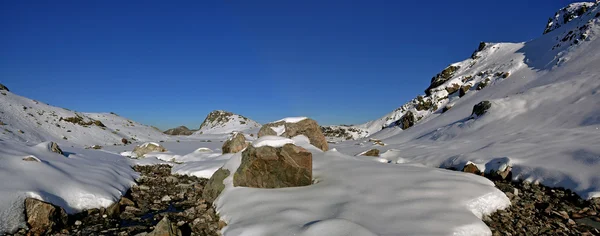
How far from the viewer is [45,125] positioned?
31.6 m

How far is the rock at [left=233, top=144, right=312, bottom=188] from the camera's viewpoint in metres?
9.74

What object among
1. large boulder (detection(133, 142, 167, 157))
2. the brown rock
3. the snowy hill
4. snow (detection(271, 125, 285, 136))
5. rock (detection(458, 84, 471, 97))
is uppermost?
the snowy hill

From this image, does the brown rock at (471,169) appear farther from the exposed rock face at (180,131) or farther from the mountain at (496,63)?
the exposed rock face at (180,131)

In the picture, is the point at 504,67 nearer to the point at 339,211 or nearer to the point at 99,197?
the point at 339,211

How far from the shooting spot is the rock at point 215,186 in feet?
34.2

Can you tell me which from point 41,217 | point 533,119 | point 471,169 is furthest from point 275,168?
point 533,119

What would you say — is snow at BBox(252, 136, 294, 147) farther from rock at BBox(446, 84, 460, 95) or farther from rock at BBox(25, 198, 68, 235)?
rock at BBox(446, 84, 460, 95)

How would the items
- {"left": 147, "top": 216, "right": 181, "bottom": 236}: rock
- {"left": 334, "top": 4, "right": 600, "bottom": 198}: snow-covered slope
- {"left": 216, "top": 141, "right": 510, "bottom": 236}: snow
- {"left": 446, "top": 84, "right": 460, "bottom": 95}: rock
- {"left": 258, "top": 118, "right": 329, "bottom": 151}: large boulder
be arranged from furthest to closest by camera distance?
{"left": 446, "top": 84, "right": 460, "bottom": 95}: rock → {"left": 258, "top": 118, "right": 329, "bottom": 151}: large boulder → {"left": 334, "top": 4, "right": 600, "bottom": 198}: snow-covered slope → {"left": 147, "top": 216, "right": 181, "bottom": 236}: rock → {"left": 216, "top": 141, "right": 510, "bottom": 236}: snow

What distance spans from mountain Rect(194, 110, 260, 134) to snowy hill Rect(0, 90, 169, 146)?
26827 mm

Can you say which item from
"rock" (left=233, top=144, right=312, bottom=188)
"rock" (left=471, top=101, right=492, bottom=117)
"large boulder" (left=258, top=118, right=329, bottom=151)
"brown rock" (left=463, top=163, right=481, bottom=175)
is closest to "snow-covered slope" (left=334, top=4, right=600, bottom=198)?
"brown rock" (left=463, top=163, right=481, bottom=175)

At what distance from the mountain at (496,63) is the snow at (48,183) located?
1625 inches

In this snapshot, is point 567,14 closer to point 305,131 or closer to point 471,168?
point 471,168

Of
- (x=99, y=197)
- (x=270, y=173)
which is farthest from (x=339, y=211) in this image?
(x=99, y=197)

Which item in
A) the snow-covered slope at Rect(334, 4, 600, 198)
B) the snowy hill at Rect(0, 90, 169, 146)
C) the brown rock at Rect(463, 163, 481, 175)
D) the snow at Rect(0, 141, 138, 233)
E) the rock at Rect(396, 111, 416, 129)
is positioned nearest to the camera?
the snow at Rect(0, 141, 138, 233)
